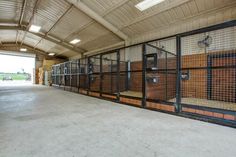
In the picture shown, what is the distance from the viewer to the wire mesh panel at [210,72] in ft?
11.6

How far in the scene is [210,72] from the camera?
3535 mm

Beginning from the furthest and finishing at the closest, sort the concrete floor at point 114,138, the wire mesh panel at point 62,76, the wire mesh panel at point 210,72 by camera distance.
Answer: the wire mesh panel at point 62,76
the wire mesh panel at point 210,72
the concrete floor at point 114,138

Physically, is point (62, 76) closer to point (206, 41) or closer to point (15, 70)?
point (206, 41)

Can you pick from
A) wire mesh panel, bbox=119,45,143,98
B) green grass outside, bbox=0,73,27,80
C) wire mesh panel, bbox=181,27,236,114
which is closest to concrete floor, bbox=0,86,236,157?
wire mesh panel, bbox=181,27,236,114

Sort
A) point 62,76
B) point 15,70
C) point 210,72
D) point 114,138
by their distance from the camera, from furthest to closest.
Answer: point 15,70
point 62,76
point 210,72
point 114,138

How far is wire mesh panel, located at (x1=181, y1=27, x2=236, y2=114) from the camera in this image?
3521 millimetres

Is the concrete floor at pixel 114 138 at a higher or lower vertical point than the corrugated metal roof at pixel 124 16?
lower

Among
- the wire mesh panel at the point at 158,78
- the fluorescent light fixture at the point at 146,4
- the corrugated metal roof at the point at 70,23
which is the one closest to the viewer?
the wire mesh panel at the point at 158,78

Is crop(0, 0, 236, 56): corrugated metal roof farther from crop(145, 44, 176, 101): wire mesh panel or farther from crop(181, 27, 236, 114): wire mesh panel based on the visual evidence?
crop(145, 44, 176, 101): wire mesh panel

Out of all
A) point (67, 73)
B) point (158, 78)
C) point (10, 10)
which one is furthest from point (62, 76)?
point (158, 78)

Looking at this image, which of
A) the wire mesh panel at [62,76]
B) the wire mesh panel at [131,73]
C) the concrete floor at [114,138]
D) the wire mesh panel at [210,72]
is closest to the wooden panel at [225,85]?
the wire mesh panel at [210,72]

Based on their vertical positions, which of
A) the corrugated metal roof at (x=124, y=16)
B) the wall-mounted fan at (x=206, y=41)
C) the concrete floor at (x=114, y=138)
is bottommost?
the concrete floor at (x=114, y=138)

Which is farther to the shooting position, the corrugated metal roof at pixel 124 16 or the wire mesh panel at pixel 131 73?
the wire mesh panel at pixel 131 73

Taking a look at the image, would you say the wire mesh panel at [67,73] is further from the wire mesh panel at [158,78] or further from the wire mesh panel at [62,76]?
the wire mesh panel at [158,78]
